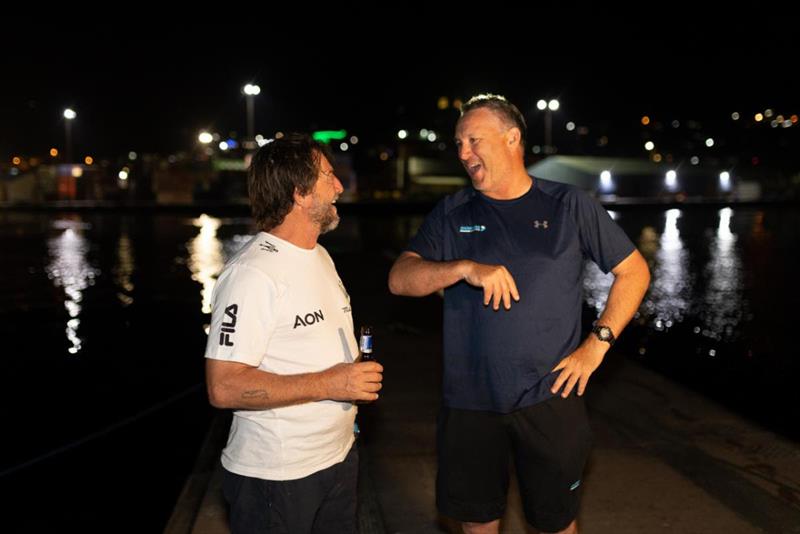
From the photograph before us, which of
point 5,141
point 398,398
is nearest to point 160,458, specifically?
point 398,398

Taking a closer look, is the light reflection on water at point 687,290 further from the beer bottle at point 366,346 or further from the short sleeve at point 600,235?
the beer bottle at point 366,346

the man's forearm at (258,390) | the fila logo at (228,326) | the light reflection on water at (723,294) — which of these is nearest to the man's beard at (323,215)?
the fila logo at (228,326)

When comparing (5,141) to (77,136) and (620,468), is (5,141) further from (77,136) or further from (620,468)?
(620,468)

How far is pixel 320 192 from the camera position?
2.72 metres

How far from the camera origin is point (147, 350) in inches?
356

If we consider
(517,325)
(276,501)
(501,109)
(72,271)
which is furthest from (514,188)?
(72,271)

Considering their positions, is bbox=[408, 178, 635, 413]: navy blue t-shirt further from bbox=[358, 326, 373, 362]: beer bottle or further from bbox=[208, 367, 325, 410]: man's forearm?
bbox=[208, 367, 325, 410]: man's forearm

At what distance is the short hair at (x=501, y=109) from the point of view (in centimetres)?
329

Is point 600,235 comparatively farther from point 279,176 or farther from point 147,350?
point 147,350

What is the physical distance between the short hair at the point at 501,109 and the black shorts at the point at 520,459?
44.9 inches

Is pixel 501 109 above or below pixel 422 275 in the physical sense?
above

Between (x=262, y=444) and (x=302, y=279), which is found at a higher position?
(x=302, y=279)

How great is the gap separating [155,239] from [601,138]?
10730 centimetres

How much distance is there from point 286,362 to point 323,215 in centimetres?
53
